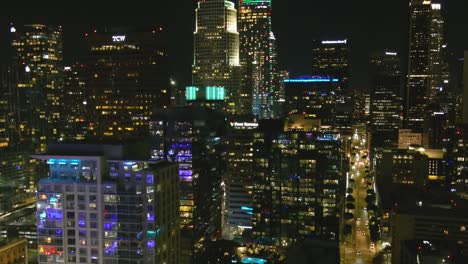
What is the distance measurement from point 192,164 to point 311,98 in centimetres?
8613

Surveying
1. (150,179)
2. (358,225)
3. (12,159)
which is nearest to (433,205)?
(358,225)

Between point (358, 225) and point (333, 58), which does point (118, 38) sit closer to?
point (358, 225)

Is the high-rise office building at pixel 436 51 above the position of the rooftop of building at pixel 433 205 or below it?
above

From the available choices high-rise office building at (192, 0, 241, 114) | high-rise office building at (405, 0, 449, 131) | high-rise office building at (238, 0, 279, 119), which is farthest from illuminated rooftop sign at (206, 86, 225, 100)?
high-rise office building at (405, 0, 449, 131)

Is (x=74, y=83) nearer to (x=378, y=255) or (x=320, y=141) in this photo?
(x=320, y=141)

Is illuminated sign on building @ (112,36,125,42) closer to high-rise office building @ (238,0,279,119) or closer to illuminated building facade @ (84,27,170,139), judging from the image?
illuminated building facade @ (84,27,170,139)

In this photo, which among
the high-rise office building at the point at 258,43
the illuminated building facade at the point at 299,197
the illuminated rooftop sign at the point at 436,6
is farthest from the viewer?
the high-rise office building at the point at 258,43

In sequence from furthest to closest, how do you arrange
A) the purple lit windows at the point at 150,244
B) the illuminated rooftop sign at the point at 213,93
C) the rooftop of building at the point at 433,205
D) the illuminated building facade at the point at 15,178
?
the illuminated rooftop sign at the point at 213,93 < the illuminated building facade at the point at 15,178 < the rooftop of building at the point at 433,205 < the purple lit windows at the point at 150,244

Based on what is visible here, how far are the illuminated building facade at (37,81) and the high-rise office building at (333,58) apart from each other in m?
87.5

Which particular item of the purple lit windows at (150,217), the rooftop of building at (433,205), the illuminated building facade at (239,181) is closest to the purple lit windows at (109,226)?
the purple lit windows at (150,217)

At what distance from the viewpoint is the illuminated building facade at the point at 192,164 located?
203 feet

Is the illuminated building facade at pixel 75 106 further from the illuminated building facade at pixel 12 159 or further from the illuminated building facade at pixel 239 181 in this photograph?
the illuminated building facade at pixel 239 181

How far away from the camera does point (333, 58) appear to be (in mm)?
170750

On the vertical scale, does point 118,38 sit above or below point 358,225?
above
